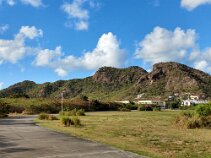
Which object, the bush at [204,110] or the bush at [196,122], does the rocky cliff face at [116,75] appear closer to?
the bush at [204,110]

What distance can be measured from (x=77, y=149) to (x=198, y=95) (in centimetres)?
13346

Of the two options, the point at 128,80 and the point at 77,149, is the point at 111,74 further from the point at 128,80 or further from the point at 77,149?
→ the point at 77,149

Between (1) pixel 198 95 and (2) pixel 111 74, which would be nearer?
(1) pixel 198 95

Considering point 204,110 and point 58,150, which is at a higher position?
point 204,110

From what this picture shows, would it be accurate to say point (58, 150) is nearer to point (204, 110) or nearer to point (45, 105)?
point (204, 110)

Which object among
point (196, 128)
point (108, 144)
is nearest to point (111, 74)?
point (196, 128)

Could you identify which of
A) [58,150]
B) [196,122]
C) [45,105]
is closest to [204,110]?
[196,122]

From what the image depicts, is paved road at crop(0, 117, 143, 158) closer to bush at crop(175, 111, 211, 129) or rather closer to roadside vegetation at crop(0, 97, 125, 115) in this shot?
bush at crop(175, 111, 211, 129)

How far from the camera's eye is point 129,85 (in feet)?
514

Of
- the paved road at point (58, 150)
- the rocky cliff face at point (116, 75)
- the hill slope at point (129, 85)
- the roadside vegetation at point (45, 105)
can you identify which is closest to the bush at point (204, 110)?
the paved road at point (58, 150)

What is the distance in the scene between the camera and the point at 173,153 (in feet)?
51.4

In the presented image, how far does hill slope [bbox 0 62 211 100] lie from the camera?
14962 cm

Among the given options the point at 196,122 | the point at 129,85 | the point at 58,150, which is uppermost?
the point at 129,85

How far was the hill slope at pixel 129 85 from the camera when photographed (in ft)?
491
